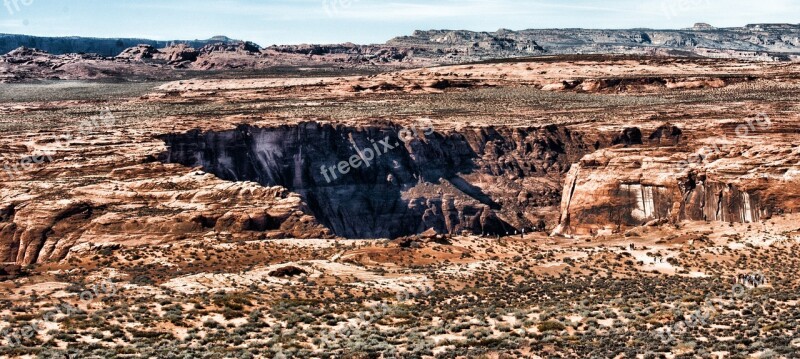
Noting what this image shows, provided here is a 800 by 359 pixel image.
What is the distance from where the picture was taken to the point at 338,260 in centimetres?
3622

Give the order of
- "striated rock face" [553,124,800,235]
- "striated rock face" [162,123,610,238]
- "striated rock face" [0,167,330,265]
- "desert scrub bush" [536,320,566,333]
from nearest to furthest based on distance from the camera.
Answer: "desert scrub bush" [536,320,566,333]
"striated rock face" [0,167,330,265]
"striated rock face" [553,124,800,235]
"striated rock face" [162,123,610,238]

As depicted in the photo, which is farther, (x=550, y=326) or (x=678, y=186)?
(x=678, y=186)

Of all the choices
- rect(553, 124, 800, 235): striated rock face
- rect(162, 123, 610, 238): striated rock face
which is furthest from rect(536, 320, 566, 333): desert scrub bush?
rect(162, 123, 610, 238): striated rock face

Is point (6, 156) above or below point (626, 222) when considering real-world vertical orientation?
above

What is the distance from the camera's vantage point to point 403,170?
6888 centimetres

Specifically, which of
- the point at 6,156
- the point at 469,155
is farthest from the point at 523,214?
the point at 6,156

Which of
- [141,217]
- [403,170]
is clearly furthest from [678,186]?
[141,217]

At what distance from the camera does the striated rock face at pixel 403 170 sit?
6350cm

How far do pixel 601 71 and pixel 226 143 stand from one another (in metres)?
88.9

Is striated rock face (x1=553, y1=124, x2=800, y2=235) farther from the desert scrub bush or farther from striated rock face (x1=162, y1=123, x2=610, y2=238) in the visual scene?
the desert scrub bush

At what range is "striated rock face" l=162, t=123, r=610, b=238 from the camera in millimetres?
63500

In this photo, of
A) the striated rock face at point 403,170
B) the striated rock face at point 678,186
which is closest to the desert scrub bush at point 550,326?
the striated rock face at point 678,186

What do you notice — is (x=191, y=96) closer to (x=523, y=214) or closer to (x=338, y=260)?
(x=523, y=214)

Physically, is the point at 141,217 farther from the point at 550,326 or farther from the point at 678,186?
the point at 678,186
